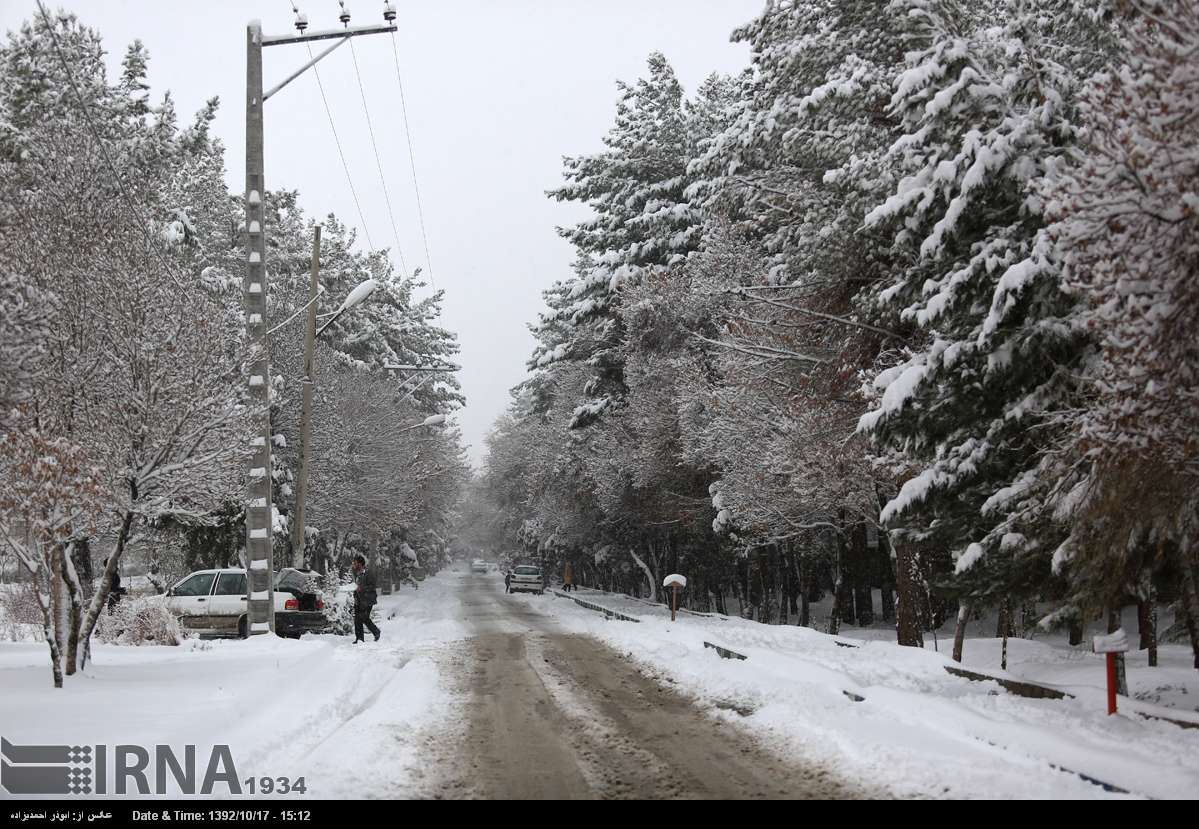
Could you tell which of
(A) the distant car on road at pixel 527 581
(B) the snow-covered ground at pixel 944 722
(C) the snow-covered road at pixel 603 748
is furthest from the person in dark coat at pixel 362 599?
(A) the distant car on road at pixel 527 581

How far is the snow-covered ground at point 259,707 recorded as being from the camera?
25.0ft

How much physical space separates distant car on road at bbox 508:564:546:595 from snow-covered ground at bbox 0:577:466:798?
39.1 metres

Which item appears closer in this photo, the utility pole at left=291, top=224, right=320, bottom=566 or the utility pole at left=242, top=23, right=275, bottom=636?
the utility pole at left=242, top=23, right=275, bottom=636

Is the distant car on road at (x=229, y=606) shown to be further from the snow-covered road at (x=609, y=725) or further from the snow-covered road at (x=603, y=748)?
the snow-covered road at (x=603, y=748)

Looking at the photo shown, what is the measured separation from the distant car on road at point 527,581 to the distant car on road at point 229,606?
33.4m

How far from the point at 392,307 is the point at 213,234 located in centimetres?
2145

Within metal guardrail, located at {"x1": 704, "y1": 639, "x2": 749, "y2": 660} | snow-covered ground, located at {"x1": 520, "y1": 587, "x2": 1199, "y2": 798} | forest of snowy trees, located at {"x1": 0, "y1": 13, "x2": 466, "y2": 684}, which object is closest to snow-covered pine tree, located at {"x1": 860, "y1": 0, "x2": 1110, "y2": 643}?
snow-covered ground, located at {"x1": 520, "y1": 587, "x2": 1199, "y2": 798}

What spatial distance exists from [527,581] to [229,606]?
35060 mm

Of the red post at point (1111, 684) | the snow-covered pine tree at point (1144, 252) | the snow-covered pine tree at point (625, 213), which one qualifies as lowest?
the red post at point (1111, 684)

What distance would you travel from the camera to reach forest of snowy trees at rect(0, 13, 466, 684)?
33.7 feet

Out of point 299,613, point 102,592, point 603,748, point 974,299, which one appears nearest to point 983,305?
point 974,299

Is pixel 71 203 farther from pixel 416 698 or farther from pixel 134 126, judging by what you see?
pixel 134 126

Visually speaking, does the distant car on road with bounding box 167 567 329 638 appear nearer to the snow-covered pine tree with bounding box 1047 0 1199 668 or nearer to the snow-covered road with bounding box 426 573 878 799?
the snow-covered road with bounding box 426 573 878 799

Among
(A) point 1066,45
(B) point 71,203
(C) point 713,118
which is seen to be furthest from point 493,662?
(C) point 713,118
